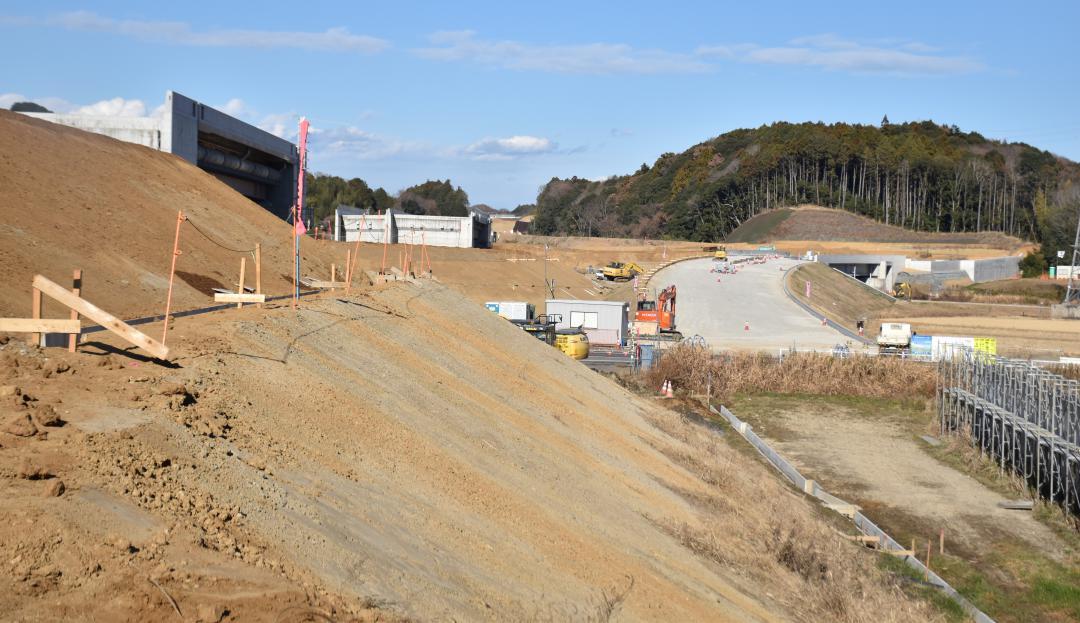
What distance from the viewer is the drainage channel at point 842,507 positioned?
1784 centimetres

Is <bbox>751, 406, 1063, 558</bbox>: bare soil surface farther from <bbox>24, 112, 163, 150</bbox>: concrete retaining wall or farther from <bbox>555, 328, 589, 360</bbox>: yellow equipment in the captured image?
<bbox>24, 112, 163, 150</bbox>: concrete retaining wall

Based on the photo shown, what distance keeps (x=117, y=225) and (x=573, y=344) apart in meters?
21.9

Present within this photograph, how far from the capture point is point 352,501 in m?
11.1

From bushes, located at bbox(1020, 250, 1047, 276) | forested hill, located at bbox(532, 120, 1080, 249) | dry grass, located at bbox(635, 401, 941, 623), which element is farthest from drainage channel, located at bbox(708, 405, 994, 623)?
forested hill, located at bbox(532, 120, 1080, 249)

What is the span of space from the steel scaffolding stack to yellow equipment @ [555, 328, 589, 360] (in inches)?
611

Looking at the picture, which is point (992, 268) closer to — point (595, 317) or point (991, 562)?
point (595, 317)

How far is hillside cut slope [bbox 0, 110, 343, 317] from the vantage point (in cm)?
2222

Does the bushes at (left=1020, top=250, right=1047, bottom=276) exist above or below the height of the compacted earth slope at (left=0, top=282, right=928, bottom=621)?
above

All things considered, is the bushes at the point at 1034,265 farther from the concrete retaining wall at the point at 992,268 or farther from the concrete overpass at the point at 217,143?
the concrete overpass at the point at 217,143

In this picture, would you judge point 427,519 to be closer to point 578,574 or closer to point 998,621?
point 578,574

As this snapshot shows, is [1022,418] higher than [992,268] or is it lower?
lower

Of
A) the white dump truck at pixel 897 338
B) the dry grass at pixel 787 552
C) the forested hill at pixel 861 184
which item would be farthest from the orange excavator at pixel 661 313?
the forested hill at pixel 861 184

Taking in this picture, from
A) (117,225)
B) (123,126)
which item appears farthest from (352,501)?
(123,126)

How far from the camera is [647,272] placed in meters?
90.8
